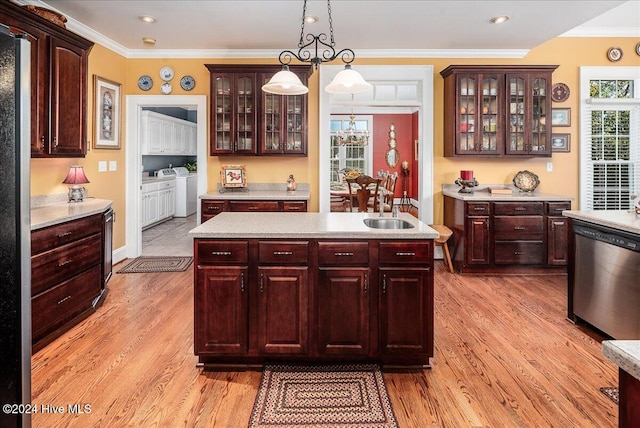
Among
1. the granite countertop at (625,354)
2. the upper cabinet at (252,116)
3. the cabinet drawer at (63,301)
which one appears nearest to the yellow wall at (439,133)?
the upper cabinet at (252,116)

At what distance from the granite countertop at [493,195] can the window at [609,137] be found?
89cm

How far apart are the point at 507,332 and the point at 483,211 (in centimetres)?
191

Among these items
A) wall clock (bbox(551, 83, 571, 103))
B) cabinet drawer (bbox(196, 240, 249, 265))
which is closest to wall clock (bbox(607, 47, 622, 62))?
wall clock (bbox(551, 83, 571, 103))

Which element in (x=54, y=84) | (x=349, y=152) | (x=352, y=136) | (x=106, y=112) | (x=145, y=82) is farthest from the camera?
(x=349, y=152)

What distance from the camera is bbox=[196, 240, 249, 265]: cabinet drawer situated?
2531 millimetres

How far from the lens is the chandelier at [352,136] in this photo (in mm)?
11133

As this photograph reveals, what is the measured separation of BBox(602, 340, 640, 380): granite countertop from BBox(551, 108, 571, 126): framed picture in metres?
5.28

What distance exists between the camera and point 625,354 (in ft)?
2.87

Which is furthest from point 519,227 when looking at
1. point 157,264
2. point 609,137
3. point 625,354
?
point 157,264

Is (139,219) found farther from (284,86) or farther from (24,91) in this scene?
(24,91)

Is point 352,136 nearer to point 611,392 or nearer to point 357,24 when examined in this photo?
point 357,24

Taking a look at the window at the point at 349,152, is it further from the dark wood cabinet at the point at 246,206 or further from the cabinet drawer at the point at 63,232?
the cabinet drawer at the point at 63,232

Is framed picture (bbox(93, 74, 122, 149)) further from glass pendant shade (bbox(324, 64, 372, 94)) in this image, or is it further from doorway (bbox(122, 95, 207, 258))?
glass pendant shade (bbox(324, 64, 372, 94))

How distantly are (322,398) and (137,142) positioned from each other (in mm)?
4584
